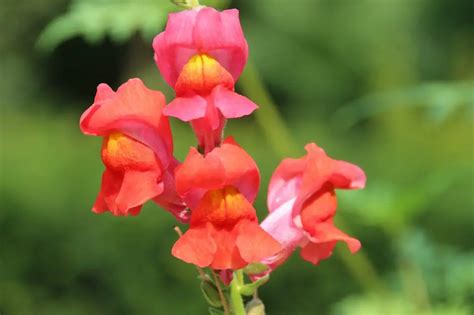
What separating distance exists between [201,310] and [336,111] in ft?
25.0

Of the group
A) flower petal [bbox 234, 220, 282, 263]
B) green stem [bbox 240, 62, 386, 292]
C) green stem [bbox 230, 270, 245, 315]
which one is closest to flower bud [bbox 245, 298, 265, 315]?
green stem [bbox 230, 270, 245, 315]

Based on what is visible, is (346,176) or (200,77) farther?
(346,176)

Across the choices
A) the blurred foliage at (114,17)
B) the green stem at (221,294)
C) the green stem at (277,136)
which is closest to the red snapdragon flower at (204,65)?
the green stem at (221,294)

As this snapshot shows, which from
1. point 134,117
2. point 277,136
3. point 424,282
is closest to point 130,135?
point 134,117

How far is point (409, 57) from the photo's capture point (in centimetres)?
1337

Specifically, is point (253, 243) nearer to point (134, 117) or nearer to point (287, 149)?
point (134, 117)

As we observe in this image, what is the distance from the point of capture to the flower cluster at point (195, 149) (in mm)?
1784

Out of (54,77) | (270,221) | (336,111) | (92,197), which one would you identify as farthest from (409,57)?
(270,221)

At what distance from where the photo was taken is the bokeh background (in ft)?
11.6

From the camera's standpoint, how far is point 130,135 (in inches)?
74.0

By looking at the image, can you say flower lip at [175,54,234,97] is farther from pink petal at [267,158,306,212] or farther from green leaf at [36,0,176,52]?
green leaf at [36,0,176,52]

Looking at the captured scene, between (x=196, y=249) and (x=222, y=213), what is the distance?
0.08m

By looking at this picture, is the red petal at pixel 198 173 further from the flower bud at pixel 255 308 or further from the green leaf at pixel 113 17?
the green leaf at pixel 113 17

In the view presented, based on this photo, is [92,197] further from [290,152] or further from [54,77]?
[54,77]
